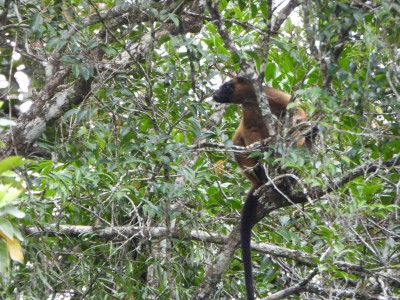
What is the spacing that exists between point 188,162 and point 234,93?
0.74 metres

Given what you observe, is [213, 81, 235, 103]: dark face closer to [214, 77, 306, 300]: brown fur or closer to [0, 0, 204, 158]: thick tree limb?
[214, 77, 306, 300]: brown fur

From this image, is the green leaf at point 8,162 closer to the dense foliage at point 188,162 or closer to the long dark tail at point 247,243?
the dense foliage at point 188,162

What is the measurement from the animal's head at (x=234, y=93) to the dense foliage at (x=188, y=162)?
16 centimetres

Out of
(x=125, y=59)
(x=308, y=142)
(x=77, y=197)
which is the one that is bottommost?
(x=77, y=197)

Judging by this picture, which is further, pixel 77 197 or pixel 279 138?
pixel 77 197

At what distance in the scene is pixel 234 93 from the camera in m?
5.78

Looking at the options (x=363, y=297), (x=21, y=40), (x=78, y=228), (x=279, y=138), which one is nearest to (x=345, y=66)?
(x=279, y=138)

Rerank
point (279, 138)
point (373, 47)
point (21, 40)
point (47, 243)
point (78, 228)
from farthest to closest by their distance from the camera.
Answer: point (21, 40) < point (78, 228) < point (47, 243) < point (279, 138) < point (373, 47)

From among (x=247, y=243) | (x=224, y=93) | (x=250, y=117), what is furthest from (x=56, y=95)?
(x=247, y=243)

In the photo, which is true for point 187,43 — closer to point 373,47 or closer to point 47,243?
point 373,47

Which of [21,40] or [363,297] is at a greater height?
[21,40]

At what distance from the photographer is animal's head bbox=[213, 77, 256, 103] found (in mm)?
5658

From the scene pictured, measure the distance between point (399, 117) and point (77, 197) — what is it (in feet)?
6.73

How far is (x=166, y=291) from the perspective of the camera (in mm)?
4582
